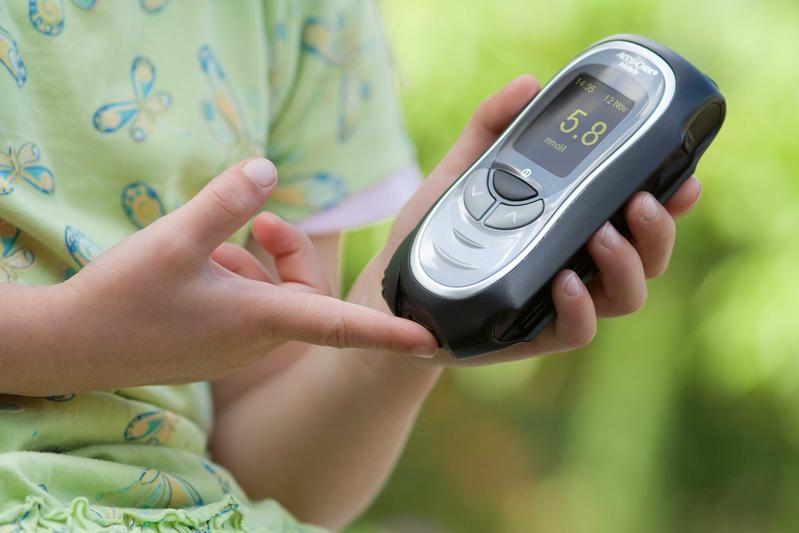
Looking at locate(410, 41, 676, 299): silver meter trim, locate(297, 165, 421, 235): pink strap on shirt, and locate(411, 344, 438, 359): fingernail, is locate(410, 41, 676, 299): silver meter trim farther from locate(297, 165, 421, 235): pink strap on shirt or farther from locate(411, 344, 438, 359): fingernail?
locate(297, 165, 421, 235): pink strap on shirt

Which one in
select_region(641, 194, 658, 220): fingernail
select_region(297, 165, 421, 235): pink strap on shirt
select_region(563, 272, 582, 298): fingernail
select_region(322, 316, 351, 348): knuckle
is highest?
select_region(641, 194, 658, 220): fingernail

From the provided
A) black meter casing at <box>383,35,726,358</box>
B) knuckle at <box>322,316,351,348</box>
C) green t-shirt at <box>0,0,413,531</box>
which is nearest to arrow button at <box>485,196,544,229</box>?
black meter casing at <box>383,35,726,358</box>

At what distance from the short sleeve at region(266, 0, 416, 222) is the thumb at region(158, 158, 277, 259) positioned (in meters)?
0.29

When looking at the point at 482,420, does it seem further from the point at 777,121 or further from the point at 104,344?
the point at 104,344

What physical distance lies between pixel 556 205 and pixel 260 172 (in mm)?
161

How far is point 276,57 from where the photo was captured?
2.50 feet

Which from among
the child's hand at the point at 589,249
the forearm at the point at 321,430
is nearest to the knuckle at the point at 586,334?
the child's hand at the point at 589,249

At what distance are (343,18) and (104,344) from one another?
38cm

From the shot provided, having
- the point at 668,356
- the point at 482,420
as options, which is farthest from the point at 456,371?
the point at 668,356

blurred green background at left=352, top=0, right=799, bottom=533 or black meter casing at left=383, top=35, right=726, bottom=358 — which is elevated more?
black meter casing at left=383, top=35, right=726, bottom=358

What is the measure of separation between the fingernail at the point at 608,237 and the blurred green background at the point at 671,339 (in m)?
0.85

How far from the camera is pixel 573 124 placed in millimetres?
580

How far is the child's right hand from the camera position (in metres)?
0.49

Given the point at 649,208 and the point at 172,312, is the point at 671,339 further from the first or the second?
the point at 172,312
